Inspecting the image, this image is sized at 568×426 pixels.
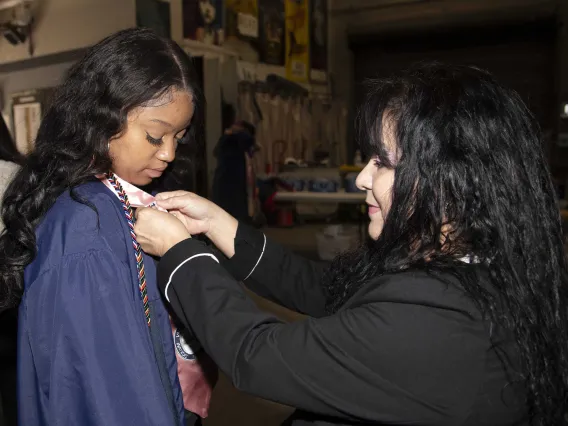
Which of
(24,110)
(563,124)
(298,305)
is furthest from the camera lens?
(563,124)

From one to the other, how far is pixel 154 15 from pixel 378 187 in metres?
4.72

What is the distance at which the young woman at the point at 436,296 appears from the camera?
32.6 inches

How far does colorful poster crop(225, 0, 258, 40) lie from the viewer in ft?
21.7

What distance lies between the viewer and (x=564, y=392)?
93cm

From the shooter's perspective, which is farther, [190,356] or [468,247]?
[190,356]

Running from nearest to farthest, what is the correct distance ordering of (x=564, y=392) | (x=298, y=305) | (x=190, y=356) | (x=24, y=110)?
(x=564, y=392), (x=190, y=356), (x=298, y=305), (x=24, y=110)

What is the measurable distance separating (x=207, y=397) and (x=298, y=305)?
1.14 feet

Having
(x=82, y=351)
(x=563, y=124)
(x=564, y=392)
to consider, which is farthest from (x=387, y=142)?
(x=563, y=124)

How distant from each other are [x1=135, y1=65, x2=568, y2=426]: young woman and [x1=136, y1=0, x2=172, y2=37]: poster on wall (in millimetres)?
4348

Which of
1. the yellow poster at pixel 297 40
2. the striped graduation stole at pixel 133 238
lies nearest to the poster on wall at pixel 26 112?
the striped graduation stole at pixel 133 238

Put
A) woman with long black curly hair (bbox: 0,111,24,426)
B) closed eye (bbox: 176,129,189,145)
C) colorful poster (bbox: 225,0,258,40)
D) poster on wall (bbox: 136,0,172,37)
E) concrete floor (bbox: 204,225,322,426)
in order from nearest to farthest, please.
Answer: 1. closed eye (bbox: 176,129,189,145)
2. woman with long black curly hair (bbox: 0,111,24,426)
3. concrete floor (bbox: 204,225,322,426)
4. poster on wall (bbox: 136,0,172,37)
5. colorful poster (bbox: 225,0,258,40)

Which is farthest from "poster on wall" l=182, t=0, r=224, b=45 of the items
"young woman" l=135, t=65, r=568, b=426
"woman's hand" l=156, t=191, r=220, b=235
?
"young woman" l=135, t=65, r=568, b=426

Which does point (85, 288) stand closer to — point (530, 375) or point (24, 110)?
point (530, 375)

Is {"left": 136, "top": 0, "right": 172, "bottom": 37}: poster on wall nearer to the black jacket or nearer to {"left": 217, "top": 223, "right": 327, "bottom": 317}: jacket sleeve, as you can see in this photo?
{"left": 217, "top": 223, "right": 327, "bottom": 317}: jacket sleeve
